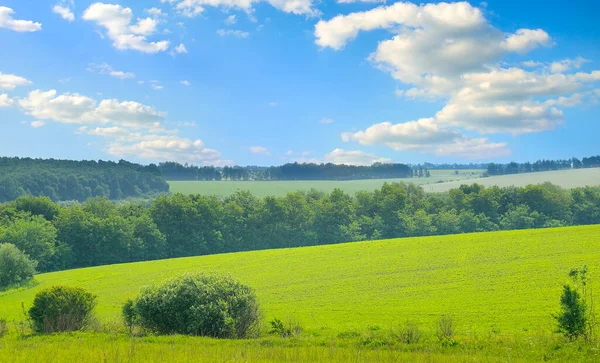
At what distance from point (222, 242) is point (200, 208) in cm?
892

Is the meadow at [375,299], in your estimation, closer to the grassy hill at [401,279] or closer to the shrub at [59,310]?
the grassy hill at [401,279]

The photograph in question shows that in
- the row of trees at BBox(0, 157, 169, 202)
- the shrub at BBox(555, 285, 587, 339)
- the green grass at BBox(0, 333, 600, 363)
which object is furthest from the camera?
the row of trees at BBox(0, 157, 169, 202)

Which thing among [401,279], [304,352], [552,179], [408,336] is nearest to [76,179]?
[401,279]

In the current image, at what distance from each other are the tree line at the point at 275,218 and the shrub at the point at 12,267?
20585mm

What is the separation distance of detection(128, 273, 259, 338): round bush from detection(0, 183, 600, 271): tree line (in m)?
72.3

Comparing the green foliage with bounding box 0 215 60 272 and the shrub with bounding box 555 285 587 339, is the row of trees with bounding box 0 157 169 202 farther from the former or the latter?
the shrub with bounding box 555 285 587 339

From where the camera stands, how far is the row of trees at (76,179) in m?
130

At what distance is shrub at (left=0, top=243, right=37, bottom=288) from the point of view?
62.5 meters

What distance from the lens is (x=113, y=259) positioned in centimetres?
9038

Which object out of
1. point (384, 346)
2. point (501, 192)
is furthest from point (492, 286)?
point (501, 192)

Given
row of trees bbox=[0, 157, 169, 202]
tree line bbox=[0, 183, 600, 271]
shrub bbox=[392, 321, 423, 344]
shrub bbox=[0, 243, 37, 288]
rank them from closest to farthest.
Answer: shrub bbox=[392, 321, 423, 344], shrub bbox=[0, 243, 37, 288], tree line bbox=[0, 183, 600, 271], row of trees bbox=[0, 157, 169, 202]

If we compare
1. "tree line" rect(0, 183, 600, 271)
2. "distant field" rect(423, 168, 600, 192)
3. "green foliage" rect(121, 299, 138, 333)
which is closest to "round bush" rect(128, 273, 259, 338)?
"green foliage" rect(121, 299, 138, 333)

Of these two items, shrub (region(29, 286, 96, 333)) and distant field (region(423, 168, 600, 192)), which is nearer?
shrub (region(29, 286, 96, 333))

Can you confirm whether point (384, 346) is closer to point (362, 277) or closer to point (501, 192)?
point (362, 277)
